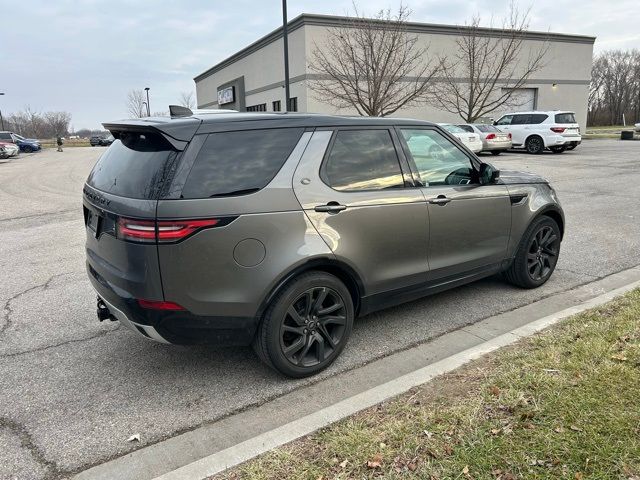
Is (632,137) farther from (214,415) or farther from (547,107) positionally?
(214,415)

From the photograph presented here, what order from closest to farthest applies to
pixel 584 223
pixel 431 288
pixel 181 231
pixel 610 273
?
pixel 181 231 → pixel 431 288 → pixel 610 273 → pixel 584 223

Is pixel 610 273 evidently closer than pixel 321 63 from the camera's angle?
Yes

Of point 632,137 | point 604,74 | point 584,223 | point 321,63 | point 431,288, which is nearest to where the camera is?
point 431,288

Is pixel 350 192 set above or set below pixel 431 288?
above

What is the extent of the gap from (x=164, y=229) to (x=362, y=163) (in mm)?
1504

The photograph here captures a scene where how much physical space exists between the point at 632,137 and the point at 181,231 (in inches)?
1594

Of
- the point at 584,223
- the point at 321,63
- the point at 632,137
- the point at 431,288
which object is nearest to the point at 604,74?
the point at 632,137

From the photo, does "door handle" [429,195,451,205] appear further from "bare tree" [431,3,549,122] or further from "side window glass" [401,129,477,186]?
"bare tree" [431,3,549,122]

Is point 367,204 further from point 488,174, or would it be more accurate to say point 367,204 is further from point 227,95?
point 227,95

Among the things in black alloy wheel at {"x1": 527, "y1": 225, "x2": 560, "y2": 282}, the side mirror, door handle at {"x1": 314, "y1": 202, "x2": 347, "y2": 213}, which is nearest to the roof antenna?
door handle at {"x1": 314, "y1": 202, "x2": 347, "y2": 213}

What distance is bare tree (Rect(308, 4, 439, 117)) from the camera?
24219mm

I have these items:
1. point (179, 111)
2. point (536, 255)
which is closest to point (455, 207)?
point (536, 255)

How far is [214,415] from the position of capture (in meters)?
2.92

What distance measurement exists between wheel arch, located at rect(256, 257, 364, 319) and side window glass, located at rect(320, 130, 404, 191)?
53 centimetres
